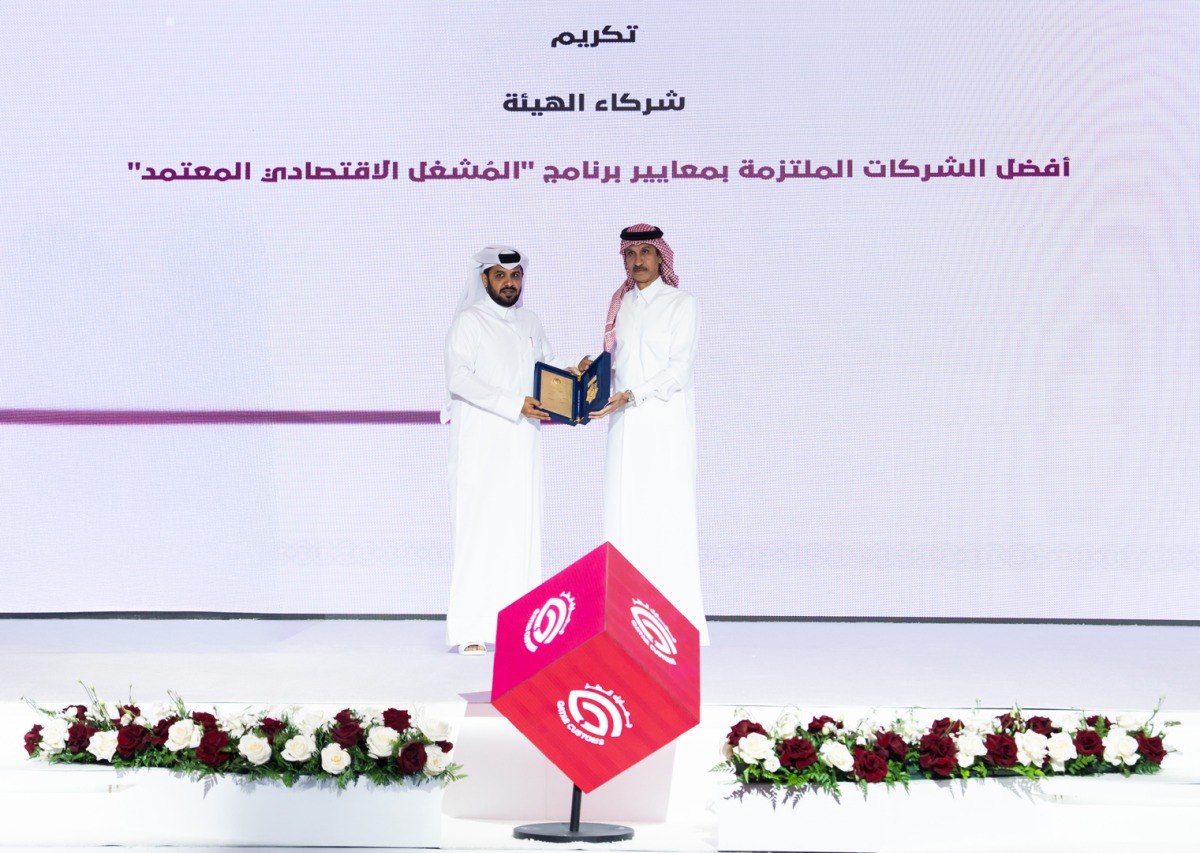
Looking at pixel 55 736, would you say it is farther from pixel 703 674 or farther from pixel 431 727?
pixel 703 674

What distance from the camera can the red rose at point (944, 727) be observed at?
116 inches

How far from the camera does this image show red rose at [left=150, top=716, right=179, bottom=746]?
3.03 metres

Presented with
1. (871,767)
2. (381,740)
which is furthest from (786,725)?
(381,740)

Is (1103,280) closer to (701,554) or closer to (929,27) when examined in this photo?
(929,27)

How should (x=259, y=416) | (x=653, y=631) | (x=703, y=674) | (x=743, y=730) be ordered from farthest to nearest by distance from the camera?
(x=259, y=416) → (x=703, y=674) → (x=743, y=730) → (x=653, y=631)

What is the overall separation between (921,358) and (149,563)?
114 inches

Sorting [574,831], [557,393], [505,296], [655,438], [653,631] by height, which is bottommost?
[574,831]

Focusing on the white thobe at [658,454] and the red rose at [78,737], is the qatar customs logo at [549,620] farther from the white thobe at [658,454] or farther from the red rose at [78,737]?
the white thobe at [658,454]

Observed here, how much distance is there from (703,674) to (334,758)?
1468mm

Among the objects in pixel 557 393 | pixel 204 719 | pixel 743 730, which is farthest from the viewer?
pixel 557 393

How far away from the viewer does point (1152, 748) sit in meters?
3.04

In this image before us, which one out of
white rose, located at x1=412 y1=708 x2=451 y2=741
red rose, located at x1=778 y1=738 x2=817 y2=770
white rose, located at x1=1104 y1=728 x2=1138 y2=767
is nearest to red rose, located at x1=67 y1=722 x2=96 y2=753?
white rose, located at x1=412 y1=708 x2=451 y2=741

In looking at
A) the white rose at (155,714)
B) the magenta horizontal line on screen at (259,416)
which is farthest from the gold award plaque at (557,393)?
the white rose at (155,714)

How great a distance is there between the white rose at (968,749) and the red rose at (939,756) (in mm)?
15
